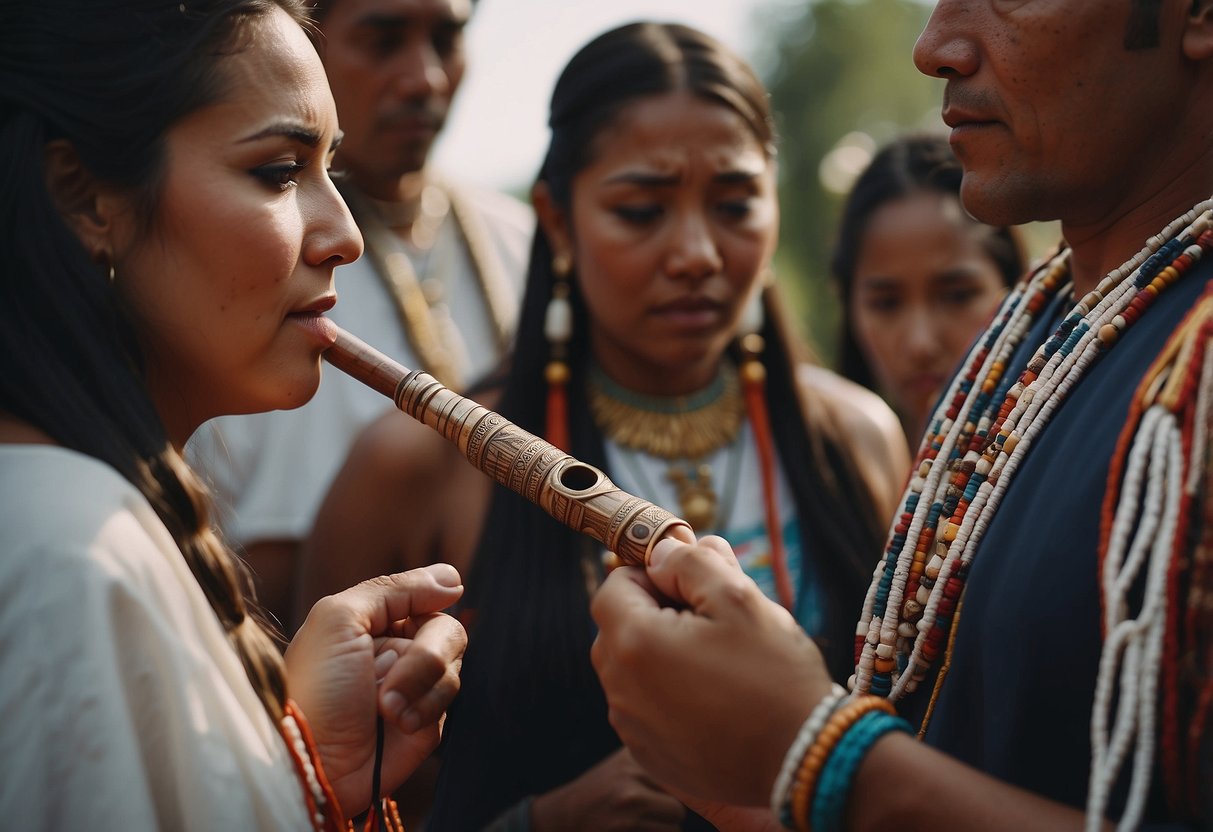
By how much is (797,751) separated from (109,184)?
136 centimetres

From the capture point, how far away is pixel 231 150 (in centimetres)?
198

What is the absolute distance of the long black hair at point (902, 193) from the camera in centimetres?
434

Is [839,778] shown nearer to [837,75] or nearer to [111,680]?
[111,680]

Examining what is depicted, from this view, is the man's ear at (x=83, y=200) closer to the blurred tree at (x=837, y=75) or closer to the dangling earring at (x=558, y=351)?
the dangling earring at (x=558, y=351)

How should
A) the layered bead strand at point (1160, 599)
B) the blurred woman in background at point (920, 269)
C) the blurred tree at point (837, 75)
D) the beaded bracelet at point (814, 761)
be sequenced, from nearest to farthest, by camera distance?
the layered bead strand at point (1160, 599), the beaded bracelet at point (814, 761), the blurred woman in background at point (920, 269), the blurred tree at point (837, 75)

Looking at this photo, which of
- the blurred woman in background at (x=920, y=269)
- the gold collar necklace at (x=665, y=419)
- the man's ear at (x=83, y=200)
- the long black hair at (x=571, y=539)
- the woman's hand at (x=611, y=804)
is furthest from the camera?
the blurred woman in background at (x=920, y=269)

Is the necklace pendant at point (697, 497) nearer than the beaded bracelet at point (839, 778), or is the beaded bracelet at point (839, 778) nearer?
the beaded bracelet at point (839, 778)

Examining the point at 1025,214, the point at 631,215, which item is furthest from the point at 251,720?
the point at 631,215

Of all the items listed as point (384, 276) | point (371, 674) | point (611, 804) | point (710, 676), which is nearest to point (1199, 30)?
point (710, 676)

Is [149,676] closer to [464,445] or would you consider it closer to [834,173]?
[464,445]

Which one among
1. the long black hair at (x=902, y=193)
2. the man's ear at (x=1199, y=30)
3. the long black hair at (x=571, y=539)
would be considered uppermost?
the man's ear at (x=1199, y=30)

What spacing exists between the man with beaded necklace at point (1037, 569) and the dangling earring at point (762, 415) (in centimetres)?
96

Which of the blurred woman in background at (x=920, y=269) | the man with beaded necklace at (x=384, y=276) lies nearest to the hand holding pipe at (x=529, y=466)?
the man with beaded necklace at (x=384, y=276)

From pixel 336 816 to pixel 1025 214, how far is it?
1.48 metres
